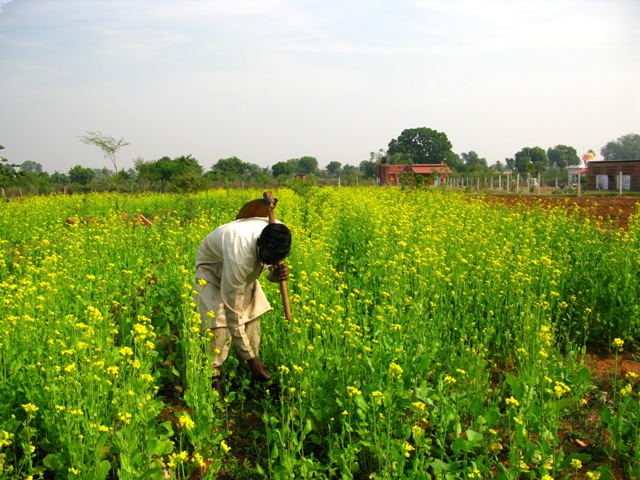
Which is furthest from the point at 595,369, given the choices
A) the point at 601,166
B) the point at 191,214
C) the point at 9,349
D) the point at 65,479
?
the point at 601,166

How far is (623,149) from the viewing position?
17412cm

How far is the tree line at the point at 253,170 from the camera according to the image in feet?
75.6

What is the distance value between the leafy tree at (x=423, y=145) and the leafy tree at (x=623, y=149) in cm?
9339

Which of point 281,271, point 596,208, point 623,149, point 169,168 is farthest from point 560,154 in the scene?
point 281,271

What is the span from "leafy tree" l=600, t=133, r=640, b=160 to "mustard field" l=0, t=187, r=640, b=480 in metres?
186

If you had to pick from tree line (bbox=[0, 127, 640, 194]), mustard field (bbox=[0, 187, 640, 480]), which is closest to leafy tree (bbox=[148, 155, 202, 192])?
tree line (bbox=[0, 127, 640, 194])

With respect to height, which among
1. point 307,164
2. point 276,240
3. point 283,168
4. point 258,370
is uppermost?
point 307,164

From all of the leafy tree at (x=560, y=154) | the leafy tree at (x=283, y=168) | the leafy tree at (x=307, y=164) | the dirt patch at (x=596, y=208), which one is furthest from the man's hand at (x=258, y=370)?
the leafy tree at (x=560, y=154)

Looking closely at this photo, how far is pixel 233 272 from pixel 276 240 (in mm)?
425

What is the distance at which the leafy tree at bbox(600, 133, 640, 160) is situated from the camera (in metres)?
173

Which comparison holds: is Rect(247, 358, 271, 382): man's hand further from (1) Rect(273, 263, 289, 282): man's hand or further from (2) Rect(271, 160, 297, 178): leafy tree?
(2) Rect(271, 160, 297, 178): leafy tree

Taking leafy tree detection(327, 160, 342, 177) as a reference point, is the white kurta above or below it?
below

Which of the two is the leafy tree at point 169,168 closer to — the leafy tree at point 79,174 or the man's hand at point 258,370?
the man's hand at point 258,370

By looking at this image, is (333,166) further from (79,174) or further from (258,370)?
(258,370)
